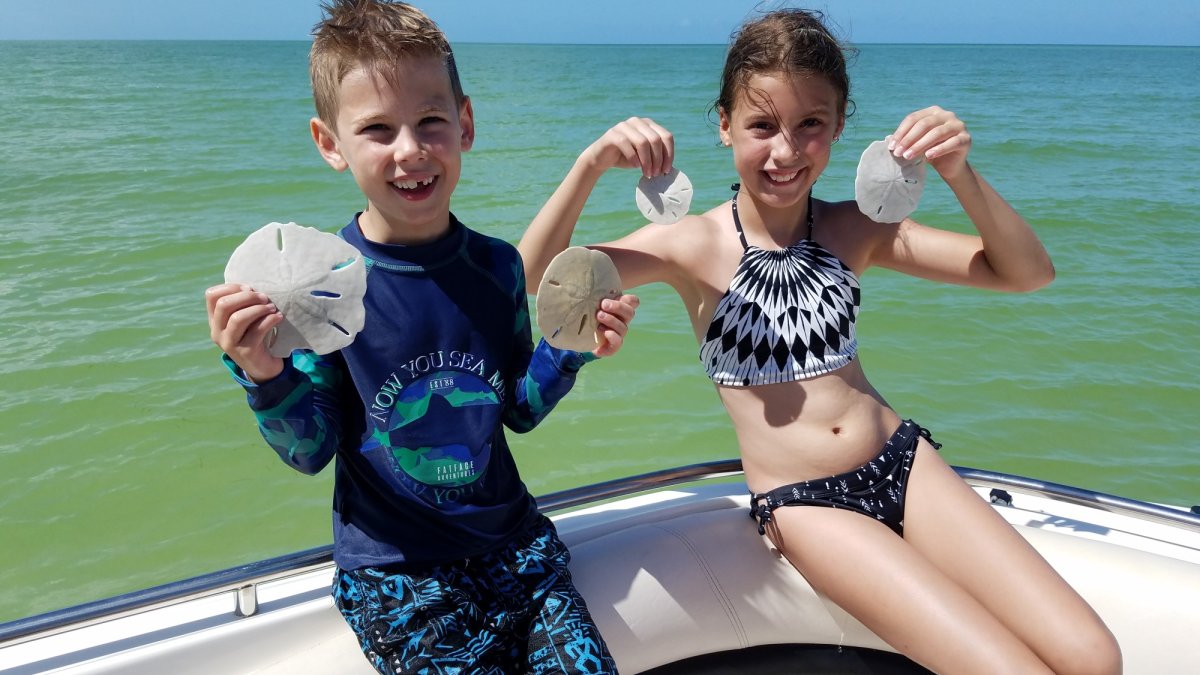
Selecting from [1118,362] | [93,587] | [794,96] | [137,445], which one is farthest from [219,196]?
[794,96]

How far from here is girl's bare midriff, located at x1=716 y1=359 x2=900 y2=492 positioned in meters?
2.24

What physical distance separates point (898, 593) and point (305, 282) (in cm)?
136

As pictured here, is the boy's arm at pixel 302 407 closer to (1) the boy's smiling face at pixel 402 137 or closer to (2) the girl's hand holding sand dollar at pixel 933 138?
(1) the boy's smiling face at pixel 402 137

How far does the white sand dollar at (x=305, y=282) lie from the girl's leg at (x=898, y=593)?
1150 mm

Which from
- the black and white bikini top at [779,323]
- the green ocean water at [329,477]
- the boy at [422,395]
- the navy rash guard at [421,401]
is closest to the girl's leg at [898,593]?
the black and white bikini top at [779,323]

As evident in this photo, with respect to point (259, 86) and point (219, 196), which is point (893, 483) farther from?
point (259, 86)

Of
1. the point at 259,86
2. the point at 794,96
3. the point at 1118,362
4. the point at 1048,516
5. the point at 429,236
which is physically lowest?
the point at 1048,516

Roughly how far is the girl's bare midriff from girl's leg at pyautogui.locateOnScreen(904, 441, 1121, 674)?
0.15 m

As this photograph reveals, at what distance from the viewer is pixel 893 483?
2.22 metres

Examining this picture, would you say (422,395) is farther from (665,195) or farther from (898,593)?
(898,593)

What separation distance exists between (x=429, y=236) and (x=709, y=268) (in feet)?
2.73

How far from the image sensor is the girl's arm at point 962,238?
2.15m

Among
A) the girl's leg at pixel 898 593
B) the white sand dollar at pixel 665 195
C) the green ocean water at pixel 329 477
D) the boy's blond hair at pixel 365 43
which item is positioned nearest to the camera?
the boy's blond hair at pixel 365 43

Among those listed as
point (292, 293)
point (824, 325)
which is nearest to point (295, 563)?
point (292, 293)
